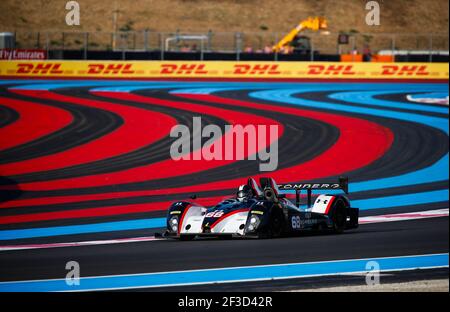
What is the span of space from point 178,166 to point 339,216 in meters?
7.96

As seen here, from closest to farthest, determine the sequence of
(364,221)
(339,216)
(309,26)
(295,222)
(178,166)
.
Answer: (295,222), (339,216), (364,221), (178,166), (309,26)

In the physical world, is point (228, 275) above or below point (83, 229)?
above

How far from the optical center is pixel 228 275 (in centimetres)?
1070

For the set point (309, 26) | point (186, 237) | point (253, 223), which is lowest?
point (186, 237)

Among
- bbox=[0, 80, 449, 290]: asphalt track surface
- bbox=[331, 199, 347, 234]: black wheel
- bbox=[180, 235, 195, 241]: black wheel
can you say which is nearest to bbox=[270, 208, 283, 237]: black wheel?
bbox=[0, 80, 449, 290]: asphalt track surface

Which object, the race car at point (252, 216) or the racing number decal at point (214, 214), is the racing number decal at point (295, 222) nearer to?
the race car at point (252, 216)

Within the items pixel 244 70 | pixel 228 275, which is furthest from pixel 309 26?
pixel 228 275

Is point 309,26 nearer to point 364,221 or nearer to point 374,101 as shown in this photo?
point 374,101

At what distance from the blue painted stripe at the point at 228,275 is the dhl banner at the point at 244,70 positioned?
30.9 metres

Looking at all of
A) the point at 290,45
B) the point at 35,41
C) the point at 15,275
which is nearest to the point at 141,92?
the point at 35,41

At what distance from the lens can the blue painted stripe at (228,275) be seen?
10.0 meters

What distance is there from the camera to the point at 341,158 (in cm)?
2305

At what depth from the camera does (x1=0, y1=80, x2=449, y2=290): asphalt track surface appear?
12438mm

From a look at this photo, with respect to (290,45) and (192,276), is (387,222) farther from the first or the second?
(290,45)
